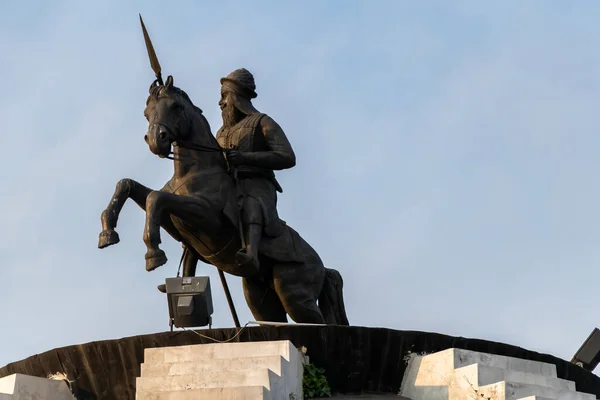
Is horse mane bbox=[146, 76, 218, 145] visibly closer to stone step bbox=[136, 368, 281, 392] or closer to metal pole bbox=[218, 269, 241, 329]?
metal pole bbox=[218, 269, 241, 329]

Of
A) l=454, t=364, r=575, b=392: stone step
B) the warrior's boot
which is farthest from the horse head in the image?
l=454, t=364, r=575, b=392: stone step

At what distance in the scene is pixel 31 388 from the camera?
2831cm

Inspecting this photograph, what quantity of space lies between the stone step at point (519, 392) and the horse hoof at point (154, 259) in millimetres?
5576

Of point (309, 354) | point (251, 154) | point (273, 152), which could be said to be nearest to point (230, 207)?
point (251, 154)

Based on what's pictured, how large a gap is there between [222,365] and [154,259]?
392cm

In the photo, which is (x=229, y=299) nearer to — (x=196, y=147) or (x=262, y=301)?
(x=262, y=301)

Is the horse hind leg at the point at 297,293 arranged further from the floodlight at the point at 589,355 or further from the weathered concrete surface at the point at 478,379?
the floodlight at the point at 589,355

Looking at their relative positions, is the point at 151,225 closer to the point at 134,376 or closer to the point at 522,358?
the point at 134,376

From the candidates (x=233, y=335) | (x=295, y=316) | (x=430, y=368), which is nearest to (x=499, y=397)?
(x=430, y=368)

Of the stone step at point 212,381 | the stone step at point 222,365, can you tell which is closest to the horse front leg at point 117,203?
the stone step at point 222,365

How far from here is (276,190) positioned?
3341cm

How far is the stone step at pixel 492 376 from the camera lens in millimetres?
27891

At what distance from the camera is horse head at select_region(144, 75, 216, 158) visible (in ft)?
104

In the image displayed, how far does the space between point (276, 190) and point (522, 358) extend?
5415 mm
